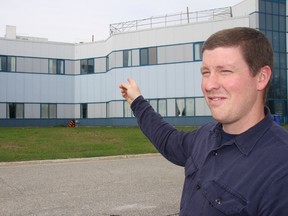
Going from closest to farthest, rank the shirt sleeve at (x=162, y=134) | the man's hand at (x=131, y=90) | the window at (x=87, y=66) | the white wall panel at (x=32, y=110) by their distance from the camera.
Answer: the shirt sleeve at (x=162, y=134) → the man's hand at (x=131, y=90) → the white wall panel at (x=32, y=110) → the window at (x=87, y=66)

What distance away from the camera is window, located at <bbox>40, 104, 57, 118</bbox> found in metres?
37.4

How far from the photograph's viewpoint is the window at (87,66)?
38000 millimetres

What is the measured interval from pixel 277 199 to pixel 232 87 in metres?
0.56

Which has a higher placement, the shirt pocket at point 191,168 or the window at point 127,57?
the window at point 127,57

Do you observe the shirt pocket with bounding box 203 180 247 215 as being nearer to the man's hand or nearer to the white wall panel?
the man's hand

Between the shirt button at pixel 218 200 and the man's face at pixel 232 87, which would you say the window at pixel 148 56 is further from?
the shirt button at pixel 218 200

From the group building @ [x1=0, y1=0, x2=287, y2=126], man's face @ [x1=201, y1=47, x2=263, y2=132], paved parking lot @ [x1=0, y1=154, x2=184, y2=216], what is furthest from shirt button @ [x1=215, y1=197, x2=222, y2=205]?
→ building @ [x1=0, y1=0, x2=287, y2=126]

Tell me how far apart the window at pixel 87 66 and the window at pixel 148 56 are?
6755 mm

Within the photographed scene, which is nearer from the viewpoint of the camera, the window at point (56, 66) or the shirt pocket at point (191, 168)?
the shirt pocket at point (191, 168)

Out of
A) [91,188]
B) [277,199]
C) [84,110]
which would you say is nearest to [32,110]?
[84,110]

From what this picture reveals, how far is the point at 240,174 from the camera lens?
1607mm

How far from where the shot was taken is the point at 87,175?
939 cm

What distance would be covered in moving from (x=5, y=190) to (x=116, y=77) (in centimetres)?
2761

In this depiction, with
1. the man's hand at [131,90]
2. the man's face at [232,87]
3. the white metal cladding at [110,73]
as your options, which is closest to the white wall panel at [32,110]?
the white metal cladding at [110,73]
